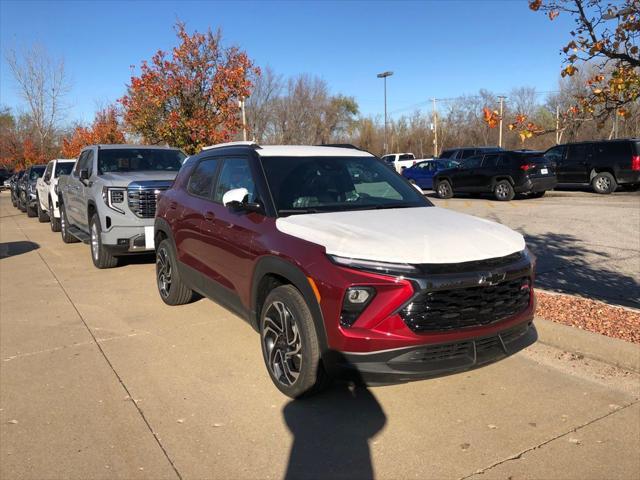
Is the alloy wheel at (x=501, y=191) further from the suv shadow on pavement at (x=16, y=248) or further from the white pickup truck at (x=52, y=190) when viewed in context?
the suv shadow on pavement at (x=16, y=248)

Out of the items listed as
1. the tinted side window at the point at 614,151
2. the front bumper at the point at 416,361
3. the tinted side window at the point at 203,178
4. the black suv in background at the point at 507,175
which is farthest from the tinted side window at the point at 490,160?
the front bumper at the point at 416,361

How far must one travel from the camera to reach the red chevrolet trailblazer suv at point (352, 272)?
10.4ft

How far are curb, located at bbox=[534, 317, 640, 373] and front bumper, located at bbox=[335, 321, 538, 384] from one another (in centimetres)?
172

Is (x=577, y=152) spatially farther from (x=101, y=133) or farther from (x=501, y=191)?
(x=101, y=133)

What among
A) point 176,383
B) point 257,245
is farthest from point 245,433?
point 257,245

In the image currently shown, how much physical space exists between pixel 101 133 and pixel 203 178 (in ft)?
82.0

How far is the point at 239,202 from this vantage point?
4211 millimetres

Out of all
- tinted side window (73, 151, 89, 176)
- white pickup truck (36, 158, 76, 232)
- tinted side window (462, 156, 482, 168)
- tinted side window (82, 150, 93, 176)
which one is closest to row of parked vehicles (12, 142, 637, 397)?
tinted side window (82, 150, 93, 176)

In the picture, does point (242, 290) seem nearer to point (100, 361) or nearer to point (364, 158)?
point (100, 361)

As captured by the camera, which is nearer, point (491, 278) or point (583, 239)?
point (491, 278)

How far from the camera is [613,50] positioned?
4102 mm

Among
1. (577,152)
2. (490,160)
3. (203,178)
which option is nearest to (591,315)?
(203,178)

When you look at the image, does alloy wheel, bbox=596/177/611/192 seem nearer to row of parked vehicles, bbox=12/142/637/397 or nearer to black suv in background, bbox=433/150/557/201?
black suv in background, bbox=433/150/557/201

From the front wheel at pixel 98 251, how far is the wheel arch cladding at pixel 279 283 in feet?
15.8
